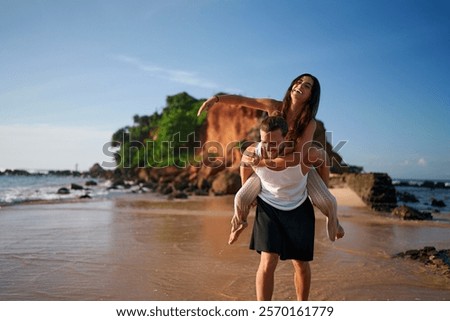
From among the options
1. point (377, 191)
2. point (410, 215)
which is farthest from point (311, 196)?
point (377, 191)

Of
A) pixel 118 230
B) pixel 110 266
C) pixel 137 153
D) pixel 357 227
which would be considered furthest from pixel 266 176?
pixel 137 153

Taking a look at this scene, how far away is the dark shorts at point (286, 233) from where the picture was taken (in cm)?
278

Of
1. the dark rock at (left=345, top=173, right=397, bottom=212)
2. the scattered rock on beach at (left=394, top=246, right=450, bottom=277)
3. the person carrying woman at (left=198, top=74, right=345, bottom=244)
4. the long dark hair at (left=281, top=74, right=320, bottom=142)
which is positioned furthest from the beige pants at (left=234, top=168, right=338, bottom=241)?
the dark rock at (left=345, top=173, right=397, bottom=212)

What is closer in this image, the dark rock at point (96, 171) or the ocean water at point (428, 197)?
the ocean water at point (428, 197)

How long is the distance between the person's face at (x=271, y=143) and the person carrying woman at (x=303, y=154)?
5 cm

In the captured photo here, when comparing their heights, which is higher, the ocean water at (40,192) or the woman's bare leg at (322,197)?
the woman's bare leg at (322,197)

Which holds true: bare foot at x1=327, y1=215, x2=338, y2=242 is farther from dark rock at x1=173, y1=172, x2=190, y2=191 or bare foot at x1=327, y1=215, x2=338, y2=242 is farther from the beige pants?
dark rock at x1=173, y1=172, x2=190, y2=191

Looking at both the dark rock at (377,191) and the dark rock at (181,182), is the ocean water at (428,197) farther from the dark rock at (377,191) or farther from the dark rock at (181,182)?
the dark rock at (181,182)

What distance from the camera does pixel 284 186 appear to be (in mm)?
2824

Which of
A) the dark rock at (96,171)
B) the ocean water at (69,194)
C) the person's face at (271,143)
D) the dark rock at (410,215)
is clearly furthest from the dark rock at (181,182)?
the dark rock at (96,171)

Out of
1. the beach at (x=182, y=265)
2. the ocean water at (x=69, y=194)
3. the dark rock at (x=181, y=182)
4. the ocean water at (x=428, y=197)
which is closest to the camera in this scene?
the beach at (x=182, y=265)

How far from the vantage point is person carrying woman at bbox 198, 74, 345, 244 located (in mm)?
2863

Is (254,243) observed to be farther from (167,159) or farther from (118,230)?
(167,159)
